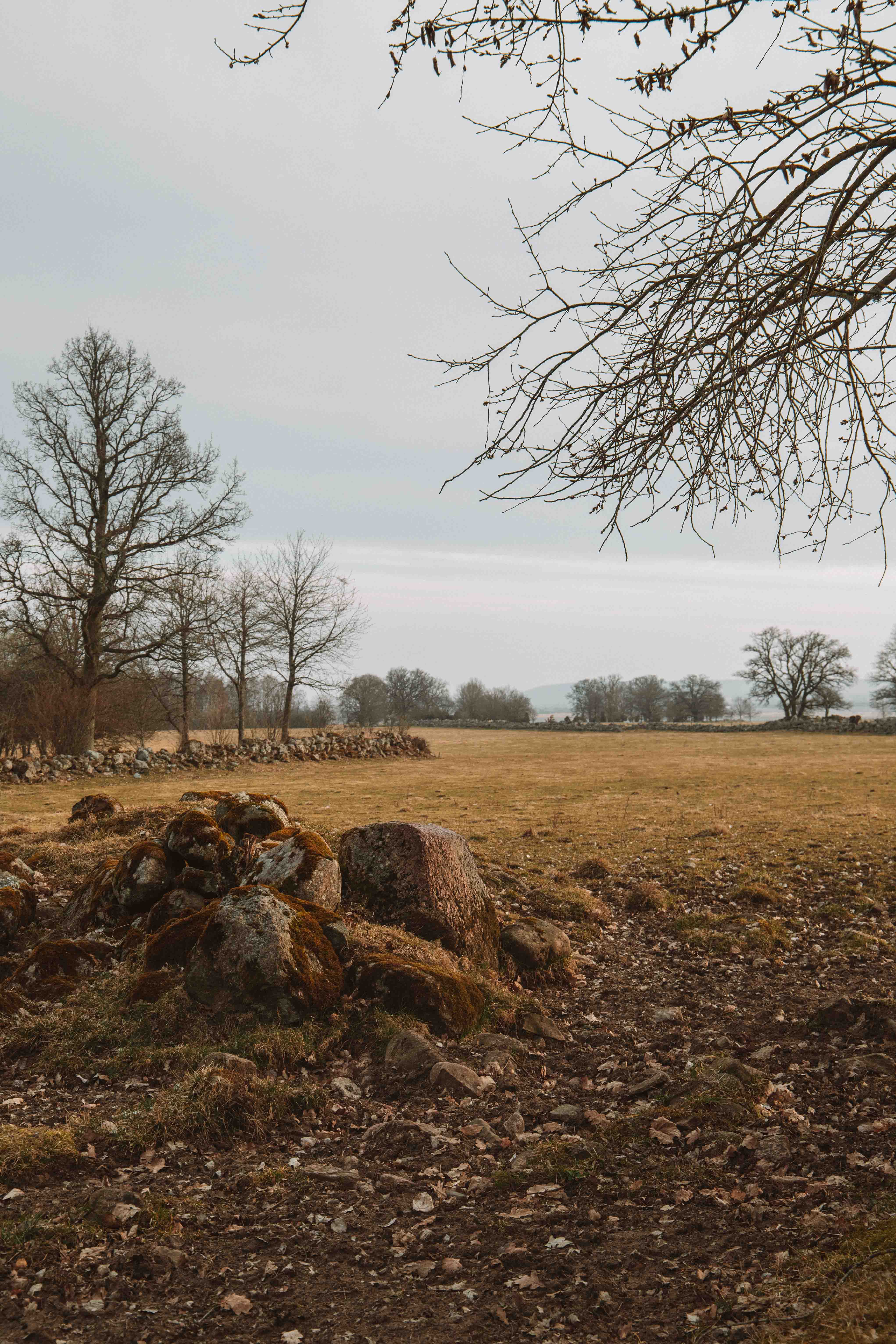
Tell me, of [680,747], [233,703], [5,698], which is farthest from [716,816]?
[233,703]

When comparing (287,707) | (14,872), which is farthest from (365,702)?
(14,872)

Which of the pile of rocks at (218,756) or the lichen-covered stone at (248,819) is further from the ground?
the lichen-covered stone at (248,819)

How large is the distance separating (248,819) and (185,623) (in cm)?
1758

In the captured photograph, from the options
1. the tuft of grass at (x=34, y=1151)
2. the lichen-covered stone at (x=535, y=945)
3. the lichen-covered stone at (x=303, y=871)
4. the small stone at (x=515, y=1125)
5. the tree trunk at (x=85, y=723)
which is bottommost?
the small stone at (x=515, y=1125)

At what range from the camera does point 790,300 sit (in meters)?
4.49

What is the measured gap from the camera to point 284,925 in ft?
19.4

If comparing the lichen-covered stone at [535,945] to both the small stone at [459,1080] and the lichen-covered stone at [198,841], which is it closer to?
the small stone at [459,1080]

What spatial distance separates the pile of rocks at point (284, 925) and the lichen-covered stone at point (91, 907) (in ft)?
0.05

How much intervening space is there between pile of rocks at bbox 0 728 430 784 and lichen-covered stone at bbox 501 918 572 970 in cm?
1747

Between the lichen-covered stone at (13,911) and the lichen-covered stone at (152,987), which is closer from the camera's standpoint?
the lichen-covered stone at (152,987)

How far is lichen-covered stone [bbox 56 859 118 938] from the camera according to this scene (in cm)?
724

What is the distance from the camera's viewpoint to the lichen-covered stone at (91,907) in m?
7.24

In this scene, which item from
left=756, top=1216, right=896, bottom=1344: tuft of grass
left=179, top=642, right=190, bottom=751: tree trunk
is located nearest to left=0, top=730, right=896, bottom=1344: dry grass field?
left=756, top=1216, right=896, bottom=1344: tuft of grass

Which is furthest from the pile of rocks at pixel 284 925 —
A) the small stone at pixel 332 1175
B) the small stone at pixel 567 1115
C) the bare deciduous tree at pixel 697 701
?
the bare deciduous tree at pixel 697 701
